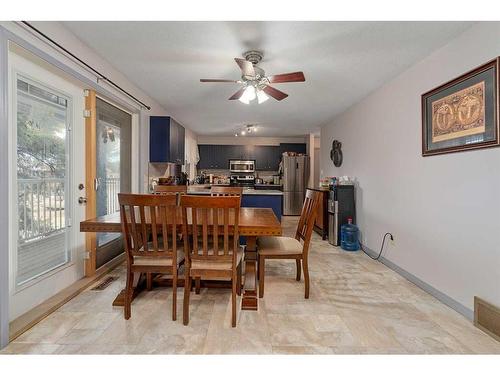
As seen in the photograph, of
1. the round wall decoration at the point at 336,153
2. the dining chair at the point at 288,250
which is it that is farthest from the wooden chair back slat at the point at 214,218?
the round wall decoration at the point at 336,153

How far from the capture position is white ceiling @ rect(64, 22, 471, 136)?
79.0 inches

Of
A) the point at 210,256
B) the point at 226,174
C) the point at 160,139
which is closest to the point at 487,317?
the point at 210,256

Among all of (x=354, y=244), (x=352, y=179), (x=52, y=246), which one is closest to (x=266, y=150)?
(x=352, y=179)

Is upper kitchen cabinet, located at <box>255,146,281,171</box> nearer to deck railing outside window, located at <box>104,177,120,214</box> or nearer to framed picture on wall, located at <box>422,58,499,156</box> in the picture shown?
deck railing outside window, located at <box>104,177,120,214</box>

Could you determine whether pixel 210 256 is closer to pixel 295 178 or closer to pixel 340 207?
pixel 340 207

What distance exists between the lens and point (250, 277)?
2264mm

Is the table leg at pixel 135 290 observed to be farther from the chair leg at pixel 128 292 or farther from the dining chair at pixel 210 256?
the dining chair at pixel 210 256

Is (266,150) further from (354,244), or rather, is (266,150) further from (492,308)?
(492,308)

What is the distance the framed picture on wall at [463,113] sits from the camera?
180 cm

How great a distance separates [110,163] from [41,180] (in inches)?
38.9

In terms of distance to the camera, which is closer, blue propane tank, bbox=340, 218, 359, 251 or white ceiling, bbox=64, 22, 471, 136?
white ceiling, bbox=64, 22, 471, 136

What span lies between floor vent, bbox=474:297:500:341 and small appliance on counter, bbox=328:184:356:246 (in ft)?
7.18

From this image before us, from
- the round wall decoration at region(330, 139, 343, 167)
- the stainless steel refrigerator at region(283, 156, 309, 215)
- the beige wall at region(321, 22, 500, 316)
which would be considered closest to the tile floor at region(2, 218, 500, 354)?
the beige wall at region(321, 22, 500, 316)

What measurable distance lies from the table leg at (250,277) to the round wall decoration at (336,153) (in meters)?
3.18
